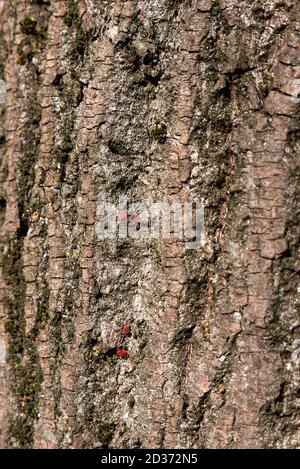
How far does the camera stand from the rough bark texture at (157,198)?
81.0 inches

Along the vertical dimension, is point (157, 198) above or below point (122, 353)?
above

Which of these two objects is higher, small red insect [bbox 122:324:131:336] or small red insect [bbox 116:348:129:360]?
small red insect [bbox 122:324:131:336]

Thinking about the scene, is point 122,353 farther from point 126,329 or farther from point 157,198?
point 157,198

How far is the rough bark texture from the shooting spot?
2059 millimetres

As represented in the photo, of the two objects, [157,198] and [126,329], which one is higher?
[157,198]

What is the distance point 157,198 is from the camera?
2191 millimetres

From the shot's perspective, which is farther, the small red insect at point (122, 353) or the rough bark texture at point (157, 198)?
the small red insect at point (122, 353)

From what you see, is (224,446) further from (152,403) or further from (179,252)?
(179,252)

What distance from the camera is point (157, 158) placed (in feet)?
7.14

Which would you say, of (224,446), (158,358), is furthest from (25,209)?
(224,446)

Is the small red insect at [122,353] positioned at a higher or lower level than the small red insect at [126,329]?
lower

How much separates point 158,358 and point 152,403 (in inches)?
6.7

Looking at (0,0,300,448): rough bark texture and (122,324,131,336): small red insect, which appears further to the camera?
(122,324,131,336): small red insect

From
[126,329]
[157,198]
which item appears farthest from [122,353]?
[157,198]
